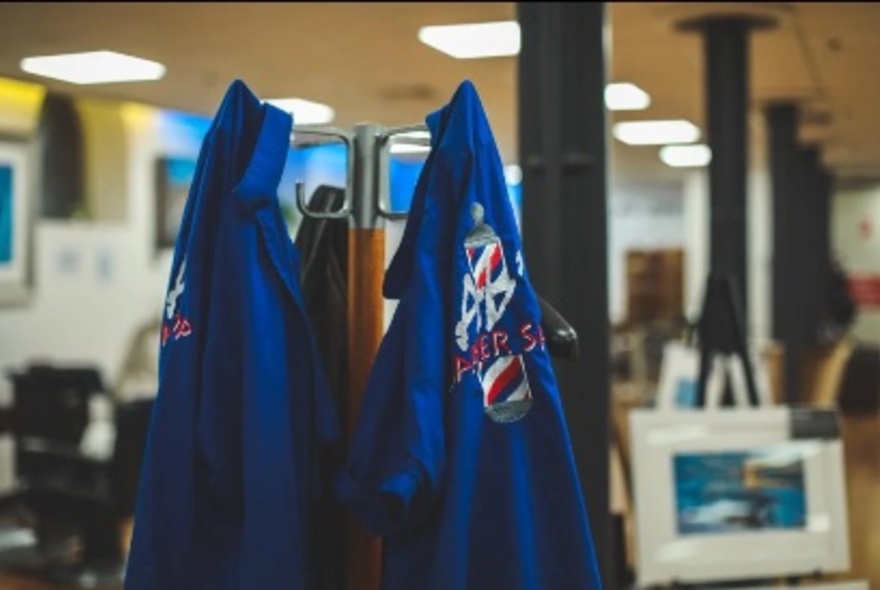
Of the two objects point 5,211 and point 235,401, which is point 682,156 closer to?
point 5,211

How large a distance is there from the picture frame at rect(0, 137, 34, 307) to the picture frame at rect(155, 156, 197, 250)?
92 cm

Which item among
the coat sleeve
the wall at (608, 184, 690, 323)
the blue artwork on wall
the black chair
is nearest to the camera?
the coat sleeve

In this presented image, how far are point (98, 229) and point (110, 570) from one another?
279 cm

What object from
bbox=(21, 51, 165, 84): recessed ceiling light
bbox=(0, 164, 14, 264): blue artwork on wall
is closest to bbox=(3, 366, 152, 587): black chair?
bbox=(0, 164, 14, 264): blue artwork on wall

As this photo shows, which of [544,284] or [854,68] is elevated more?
[854,68]

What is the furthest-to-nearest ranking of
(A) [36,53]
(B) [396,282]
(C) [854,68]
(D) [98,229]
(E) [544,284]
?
1. (D) [98,229]
2. (C) [854,68]
3. (E) [544,284]
4. (A) [36,53]
5. (B) [396,282]

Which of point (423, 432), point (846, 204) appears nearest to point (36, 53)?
point (423, 432)

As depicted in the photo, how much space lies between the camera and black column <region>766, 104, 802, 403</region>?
33.3 ft

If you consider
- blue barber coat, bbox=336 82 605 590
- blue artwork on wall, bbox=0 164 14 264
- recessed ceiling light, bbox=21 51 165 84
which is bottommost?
blue barber coat, bbox=336 82 605 590

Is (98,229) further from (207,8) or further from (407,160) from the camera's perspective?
(407,160)

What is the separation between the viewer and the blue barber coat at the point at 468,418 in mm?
1728

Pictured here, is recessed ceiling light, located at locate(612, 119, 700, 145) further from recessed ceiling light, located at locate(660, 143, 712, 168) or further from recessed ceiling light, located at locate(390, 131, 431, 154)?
recessed ceiling light, located at locate(390, 131, 431, 154)

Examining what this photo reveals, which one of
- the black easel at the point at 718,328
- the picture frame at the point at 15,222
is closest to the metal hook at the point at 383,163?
the black easel at the point at 718,328

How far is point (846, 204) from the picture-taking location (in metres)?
11.8
